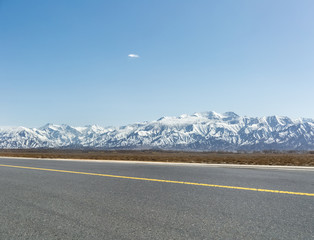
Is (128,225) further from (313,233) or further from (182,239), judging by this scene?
(313,233)

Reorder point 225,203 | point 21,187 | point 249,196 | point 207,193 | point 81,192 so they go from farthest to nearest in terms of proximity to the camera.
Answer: point 21,187 → point 81,192 → point 207,193 → point 249,196 → point 225,203

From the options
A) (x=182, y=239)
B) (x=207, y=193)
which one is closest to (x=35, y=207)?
(x=182, y=239)

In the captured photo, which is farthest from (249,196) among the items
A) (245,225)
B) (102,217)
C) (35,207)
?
(35,207)

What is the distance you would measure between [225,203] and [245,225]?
123 cm

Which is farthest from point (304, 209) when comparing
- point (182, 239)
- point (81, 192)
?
point (81, 192)

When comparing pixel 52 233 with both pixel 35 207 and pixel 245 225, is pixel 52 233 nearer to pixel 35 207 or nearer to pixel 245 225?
pixel 35 207

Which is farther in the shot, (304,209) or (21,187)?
(21,187)

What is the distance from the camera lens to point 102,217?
13.8 feet

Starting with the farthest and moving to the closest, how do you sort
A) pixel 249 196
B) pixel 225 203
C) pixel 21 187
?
1. pixel 21 187
2. pixel 249 196
3. pixel 225 203

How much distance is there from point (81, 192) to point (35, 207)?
4.57 feet

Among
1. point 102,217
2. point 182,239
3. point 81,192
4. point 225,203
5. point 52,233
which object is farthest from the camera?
point 81,192

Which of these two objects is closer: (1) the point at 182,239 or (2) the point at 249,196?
(1) the point at 182,239

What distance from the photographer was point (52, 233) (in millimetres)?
3586

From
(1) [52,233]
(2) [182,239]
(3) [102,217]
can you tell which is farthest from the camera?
(3) [102,217]
